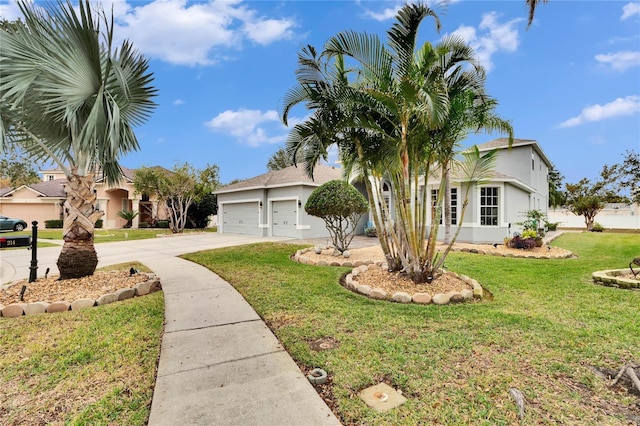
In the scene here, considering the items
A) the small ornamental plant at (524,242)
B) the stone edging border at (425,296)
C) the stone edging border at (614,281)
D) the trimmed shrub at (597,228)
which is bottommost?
the stone edging border at (425,296)

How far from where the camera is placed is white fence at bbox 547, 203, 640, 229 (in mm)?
24653

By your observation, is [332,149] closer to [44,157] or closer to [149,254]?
[44,157]

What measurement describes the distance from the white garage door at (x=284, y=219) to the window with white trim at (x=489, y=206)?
30.2 ft

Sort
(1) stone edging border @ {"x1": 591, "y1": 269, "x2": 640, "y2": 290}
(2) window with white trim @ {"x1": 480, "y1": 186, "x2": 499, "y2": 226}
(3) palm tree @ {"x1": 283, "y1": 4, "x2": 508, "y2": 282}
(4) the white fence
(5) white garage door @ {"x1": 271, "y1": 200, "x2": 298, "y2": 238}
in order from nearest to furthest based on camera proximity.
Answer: (3) palm tree @ {"x1": 283, "y1": 4, "x2": 508, "y2": 282}
(1) stone edging border @ {"x1": 591, "y1": 269, "x2": 640, "y2": 290}
(2) window with white trim @ {"x1": 480, "y1": 186, "x2": 499, "y2": 226}
(5) white garage door @ {"x1": 271, "y1": 200, "x2": 298, "y2": 238}
(4) the white fence

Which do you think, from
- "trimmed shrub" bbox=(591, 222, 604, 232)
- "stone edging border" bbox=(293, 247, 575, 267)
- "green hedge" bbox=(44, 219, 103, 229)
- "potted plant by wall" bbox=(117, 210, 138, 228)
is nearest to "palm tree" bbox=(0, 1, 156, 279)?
"stone edging border" bbox=(293, 247, 575, 267)

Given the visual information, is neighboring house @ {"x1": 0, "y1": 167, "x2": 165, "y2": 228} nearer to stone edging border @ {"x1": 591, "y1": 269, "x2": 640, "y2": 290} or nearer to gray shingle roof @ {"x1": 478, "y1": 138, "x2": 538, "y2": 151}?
gray shingle roof @ {"x1": 478, "y1": 138, "x2": 538, "y2": 151}

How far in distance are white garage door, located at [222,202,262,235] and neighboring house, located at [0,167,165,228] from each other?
32.6ft

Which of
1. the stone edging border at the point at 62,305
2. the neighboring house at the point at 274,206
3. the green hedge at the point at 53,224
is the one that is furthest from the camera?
the green hedge at the point at 53,224

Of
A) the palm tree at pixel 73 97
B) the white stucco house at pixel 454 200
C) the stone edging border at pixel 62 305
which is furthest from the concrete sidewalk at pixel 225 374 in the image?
the white stucco house at pixel 454 200

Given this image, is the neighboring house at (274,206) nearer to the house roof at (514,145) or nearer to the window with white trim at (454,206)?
the window with white trim at (454,206)

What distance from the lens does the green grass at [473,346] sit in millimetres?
2480

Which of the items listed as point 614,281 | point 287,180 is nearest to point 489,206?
point 614,281

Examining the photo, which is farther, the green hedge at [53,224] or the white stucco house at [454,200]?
the green hedge at [53,224]

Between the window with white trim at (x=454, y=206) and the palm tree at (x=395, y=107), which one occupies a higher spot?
the palm tree at (x=395, y=107)
